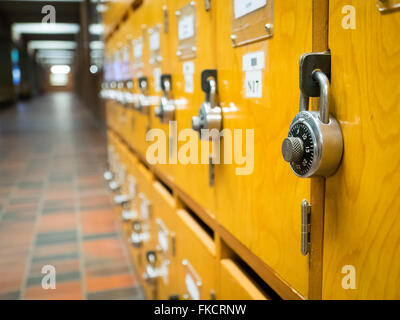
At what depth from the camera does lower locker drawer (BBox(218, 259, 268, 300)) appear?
95 cm

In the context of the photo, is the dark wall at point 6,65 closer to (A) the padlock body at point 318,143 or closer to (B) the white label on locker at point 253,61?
(B) the white label on locker at point 253,61

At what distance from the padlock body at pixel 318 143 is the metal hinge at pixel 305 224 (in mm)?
87

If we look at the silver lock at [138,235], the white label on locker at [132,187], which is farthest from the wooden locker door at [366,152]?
the white label on locker at [132,187]

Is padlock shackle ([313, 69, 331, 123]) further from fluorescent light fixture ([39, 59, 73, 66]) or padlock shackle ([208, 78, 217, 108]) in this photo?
fluorescent light fixture ([39, 59, 73, 66])

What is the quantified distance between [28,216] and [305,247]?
12.5 ft

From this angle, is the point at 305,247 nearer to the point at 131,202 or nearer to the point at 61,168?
the point at 131,202

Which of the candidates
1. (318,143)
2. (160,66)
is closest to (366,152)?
(318,143)

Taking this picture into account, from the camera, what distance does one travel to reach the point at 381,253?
54cm

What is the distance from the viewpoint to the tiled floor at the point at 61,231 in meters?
2.74

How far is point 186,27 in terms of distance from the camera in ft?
4.28

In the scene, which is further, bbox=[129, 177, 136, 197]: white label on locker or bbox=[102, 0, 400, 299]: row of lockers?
bbox=[129, 177, 136, 197]: white label on locker

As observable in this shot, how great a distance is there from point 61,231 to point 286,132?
131 inches

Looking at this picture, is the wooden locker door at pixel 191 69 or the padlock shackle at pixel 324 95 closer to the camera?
the padlock shackle at pixel 324 95

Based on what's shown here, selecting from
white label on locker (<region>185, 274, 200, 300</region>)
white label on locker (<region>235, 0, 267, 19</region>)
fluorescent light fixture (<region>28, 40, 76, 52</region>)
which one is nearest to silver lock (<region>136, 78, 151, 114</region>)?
white label on locker (<region>185, 274, 200, 300</region>)
